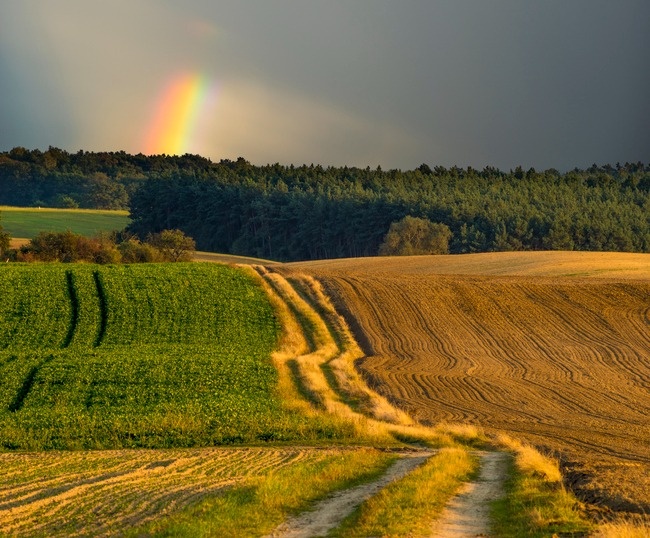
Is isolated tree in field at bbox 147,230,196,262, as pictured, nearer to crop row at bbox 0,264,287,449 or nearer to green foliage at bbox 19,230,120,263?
green foliage at bbox 19,230,120,263

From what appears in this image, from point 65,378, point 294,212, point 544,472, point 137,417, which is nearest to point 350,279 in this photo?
point 65,378

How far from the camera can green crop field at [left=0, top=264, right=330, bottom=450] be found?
1225 inches

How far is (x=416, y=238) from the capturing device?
402 ft

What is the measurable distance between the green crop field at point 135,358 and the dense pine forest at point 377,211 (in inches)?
2581

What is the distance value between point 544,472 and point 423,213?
114 meters

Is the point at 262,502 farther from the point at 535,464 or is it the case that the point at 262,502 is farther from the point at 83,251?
the point at 83,251

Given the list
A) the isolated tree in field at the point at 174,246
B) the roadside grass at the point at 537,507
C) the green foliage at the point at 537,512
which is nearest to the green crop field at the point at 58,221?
the isolated tree in field at the point at 174,246

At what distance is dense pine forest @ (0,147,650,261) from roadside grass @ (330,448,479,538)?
104548mm

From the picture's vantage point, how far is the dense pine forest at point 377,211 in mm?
126750

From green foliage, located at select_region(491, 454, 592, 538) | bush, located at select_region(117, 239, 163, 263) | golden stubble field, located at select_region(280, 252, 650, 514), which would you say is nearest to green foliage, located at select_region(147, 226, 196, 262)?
bush, located at select_region(117, 239, 163, 263)

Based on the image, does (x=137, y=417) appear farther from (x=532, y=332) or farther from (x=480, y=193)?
(x=480, y=193)

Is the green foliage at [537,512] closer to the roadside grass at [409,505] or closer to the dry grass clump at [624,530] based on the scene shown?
the dry grass clump at [624,530]

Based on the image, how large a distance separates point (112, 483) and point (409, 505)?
629cm

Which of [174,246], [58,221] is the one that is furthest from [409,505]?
[58,221]
